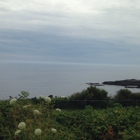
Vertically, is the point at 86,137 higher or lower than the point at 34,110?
lower

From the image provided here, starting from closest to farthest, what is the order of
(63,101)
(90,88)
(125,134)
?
(125,134) < (63,101) < (90,88)

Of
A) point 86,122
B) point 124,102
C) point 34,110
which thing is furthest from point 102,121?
point 124,102

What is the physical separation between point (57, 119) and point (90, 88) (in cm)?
1053

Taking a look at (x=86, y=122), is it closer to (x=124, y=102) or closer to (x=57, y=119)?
(x=57, y=119)

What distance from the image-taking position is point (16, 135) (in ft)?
16.9

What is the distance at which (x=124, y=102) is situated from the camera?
14336 mm

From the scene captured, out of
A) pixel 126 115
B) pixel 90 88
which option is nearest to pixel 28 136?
pixel 126 115

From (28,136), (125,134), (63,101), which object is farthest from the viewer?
(63,101)

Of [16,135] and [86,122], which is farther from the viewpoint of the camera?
[86,122]

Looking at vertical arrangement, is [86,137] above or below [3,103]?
below

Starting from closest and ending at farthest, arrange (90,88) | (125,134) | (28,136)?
(28,136), (125,134), (90,88)

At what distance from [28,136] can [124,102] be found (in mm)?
9783

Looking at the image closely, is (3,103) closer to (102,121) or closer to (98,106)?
(102,121)

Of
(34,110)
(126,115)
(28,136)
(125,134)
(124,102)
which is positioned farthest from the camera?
(124,102)
